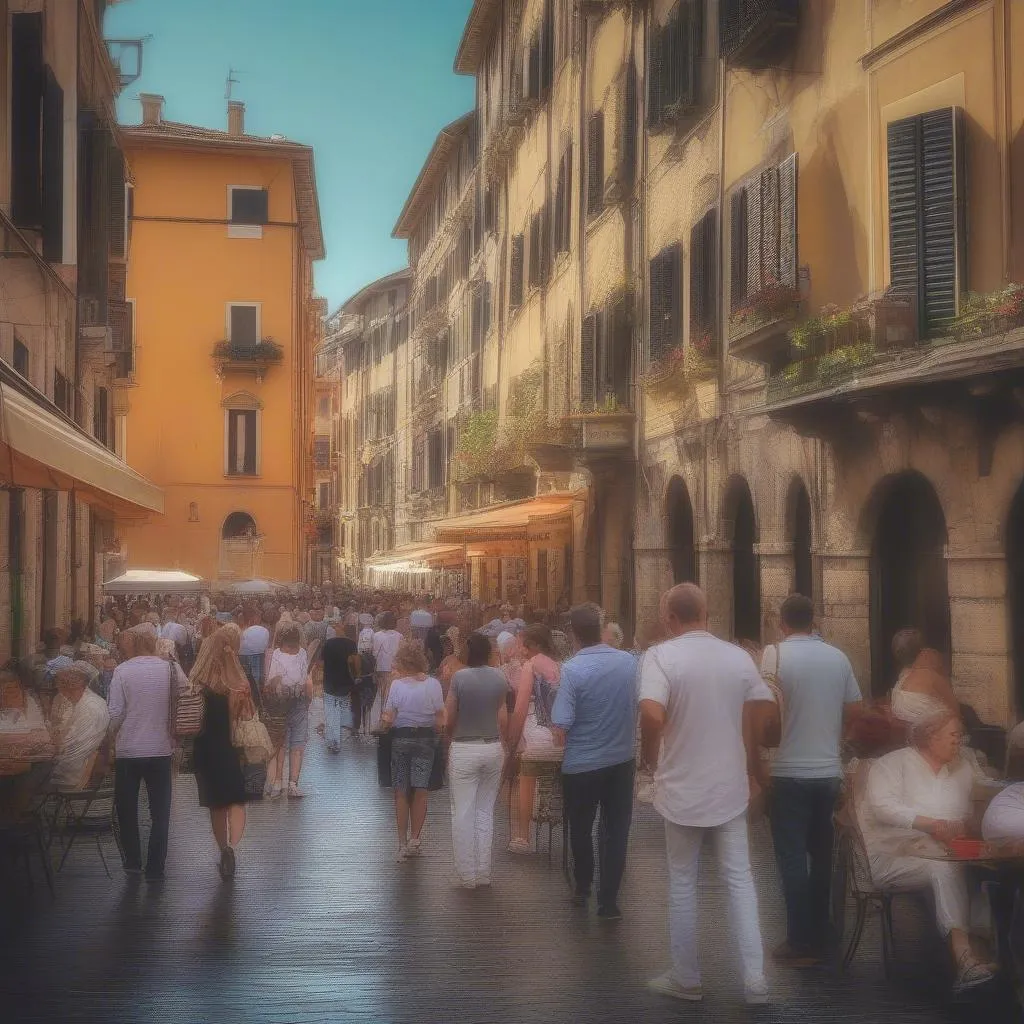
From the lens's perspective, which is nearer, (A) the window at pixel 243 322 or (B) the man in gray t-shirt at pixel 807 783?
(B) the man in gray t-shirt at pixel 807 783

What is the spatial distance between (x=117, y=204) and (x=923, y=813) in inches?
746

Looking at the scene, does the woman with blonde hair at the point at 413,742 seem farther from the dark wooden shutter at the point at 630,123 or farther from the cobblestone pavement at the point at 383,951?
the dark wooden shutter at the point at 630,123

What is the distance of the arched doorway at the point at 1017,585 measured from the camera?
41.6 feet

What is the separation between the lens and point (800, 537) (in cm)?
1719

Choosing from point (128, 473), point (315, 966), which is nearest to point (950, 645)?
point (128, 473)

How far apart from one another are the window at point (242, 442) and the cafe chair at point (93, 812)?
35.1m

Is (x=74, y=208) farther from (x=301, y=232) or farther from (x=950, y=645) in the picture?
(x=301, y=232)

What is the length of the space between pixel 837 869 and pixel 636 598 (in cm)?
1508

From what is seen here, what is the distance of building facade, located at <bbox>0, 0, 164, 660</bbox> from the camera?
45.6 feet

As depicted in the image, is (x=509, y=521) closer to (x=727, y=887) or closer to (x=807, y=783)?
(x=807, y=783)

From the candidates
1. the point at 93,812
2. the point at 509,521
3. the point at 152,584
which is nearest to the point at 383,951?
the point at 93,812

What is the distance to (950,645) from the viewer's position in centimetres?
1404

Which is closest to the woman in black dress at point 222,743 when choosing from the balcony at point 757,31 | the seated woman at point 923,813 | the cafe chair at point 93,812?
the cafe chair at point 93,812

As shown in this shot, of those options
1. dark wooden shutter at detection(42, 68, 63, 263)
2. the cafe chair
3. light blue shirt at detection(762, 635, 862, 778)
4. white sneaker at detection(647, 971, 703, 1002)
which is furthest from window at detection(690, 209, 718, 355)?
white sneaker at detection(647, 971, 703, 1002)
